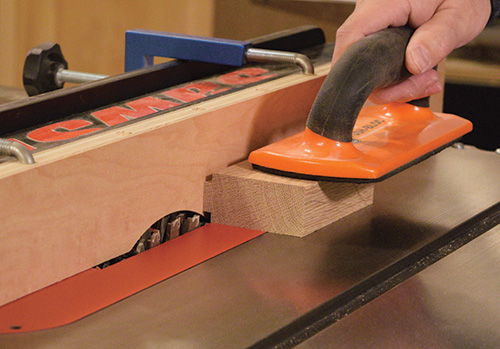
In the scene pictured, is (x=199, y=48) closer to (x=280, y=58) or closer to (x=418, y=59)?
(x=280, y=58)

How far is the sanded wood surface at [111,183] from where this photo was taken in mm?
584

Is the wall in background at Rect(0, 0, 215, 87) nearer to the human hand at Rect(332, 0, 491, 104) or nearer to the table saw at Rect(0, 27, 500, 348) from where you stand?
the table saw at Rect(0, 27, 500, 348)

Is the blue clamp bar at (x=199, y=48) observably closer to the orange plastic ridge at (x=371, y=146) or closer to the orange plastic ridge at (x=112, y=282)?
the orange plastic ridge at (x=371, y=146)

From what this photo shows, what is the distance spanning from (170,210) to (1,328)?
241 mm

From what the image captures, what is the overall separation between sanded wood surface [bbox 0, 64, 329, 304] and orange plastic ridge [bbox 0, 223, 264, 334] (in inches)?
0.6

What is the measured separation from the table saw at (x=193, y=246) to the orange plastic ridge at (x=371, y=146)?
68 mm

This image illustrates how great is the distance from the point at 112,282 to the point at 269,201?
0.20 meters

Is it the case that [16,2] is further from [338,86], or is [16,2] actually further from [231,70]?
[338,86]

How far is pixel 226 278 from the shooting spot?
0.65 m

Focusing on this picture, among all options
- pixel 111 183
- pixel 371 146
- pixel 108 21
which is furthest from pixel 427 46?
pixel 108 21

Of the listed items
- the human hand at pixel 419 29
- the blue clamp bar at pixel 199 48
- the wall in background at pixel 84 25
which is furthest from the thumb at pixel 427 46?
the wall in background at pixel 84 25

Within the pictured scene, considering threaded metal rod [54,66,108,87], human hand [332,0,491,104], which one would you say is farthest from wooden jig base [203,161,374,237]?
threaded metal rod [54,66,108,87]

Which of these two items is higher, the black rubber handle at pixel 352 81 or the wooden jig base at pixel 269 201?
the black rubber handle at pixel 352 81

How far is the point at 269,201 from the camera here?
2.46 feet
